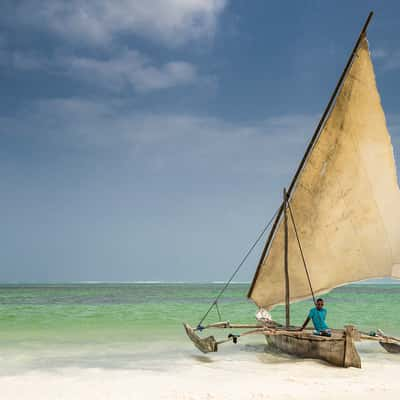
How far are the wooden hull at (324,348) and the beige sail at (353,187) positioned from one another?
200cm

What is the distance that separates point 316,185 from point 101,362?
7.05 m

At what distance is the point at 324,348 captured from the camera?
11117mm

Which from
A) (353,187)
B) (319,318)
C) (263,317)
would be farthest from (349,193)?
(263,317)

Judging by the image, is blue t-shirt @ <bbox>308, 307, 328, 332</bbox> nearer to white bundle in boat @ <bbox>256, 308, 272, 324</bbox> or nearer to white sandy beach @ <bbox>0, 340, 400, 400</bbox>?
white sandy beach @ <bbox>0, 340, 400, 400</bbox>

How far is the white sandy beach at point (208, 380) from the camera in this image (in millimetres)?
8750

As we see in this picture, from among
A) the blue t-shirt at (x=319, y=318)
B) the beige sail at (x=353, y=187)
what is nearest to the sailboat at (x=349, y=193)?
the beige sail at (x=353, y=187)

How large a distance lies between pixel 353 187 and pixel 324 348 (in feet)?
14.1

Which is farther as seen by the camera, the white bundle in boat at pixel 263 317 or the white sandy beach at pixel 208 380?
the white bundle in boat at pixel 263 317

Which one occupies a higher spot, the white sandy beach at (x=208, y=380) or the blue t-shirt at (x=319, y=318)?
the blue t-shirt at (x=319, y=318)

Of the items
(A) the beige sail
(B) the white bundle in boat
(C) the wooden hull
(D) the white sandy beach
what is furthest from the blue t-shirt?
(B) the white bundle in boat

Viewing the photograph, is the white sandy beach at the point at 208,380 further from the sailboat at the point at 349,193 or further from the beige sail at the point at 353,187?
the beige sail at the point at 353,187

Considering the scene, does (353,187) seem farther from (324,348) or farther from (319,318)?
(324,348)

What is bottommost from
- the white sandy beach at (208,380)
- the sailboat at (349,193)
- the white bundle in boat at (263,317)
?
the white sandy beach at (208,380)

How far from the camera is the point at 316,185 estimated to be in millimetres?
13172
